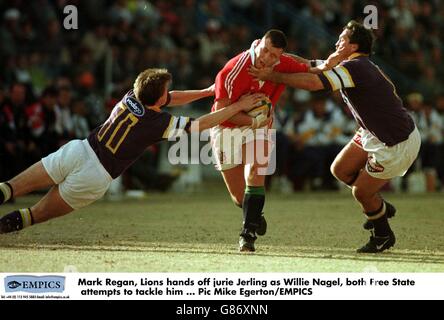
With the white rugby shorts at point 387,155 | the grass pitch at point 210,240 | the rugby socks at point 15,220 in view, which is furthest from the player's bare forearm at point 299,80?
the rugby socks at point 15,220

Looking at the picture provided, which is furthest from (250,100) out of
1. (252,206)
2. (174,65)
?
(174,65)

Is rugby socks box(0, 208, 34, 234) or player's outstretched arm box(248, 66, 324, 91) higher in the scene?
player's outstretched arm box(248, 66, 324, 91)

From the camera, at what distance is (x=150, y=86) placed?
8.14 meters

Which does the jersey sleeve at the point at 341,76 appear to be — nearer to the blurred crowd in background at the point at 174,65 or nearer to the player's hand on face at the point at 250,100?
the player's hand on face at the point at 250,100

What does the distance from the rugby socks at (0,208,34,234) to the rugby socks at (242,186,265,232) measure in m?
2.08

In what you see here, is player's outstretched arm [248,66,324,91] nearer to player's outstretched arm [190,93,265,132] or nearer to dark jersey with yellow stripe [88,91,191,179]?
player's outstretched arm [190,93,265,132]

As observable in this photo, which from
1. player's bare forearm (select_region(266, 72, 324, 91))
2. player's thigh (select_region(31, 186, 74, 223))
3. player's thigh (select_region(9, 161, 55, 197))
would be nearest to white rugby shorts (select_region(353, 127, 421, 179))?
player's bare forearm (select_region(266, 72, 324, 91))

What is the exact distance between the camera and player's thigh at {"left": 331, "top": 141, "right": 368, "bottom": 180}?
8703mm

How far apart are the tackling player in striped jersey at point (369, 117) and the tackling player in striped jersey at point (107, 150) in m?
0.76

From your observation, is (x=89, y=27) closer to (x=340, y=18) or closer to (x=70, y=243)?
(x=340, y=18)

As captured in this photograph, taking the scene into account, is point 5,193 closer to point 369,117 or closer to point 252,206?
point 252,206

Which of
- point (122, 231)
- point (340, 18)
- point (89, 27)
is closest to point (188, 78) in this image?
point (89, 27)

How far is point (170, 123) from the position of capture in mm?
8172
